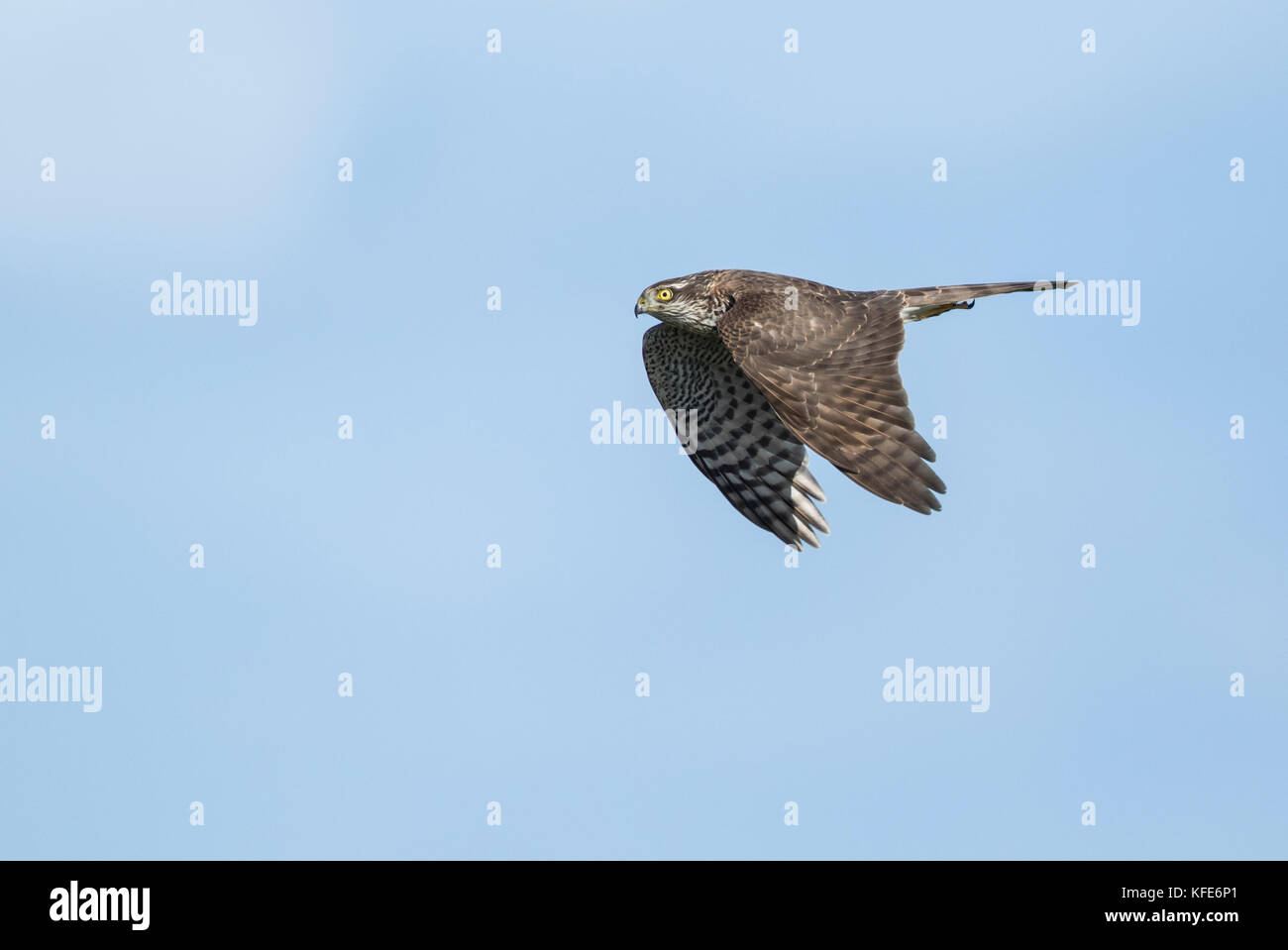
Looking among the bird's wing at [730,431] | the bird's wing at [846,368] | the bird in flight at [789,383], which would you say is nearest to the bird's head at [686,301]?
the bird in flight at [789,383]

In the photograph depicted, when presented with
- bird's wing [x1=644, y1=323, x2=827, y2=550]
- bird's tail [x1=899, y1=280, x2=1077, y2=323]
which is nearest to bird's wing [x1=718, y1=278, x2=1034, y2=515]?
bird's tail [x1=899, y1=280, x2=1077, y2=323]

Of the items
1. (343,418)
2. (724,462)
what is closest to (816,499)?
(724,462)

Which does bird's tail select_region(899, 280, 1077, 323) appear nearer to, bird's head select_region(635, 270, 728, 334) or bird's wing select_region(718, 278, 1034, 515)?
bird's wing select_region(718, 278, 1034, 515)

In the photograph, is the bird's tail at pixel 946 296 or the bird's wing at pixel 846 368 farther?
the bird's tail at pixel 946 296

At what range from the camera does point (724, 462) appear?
64.8ft

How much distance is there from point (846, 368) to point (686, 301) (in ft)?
9.61

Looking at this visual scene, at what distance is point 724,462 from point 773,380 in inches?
160

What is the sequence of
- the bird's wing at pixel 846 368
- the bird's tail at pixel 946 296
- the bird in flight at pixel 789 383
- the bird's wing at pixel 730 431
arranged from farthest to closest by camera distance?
the bird's wing at pixel 730 431
the bird's tail at pixel 946 296
the bird in flight at pixel 789 383
the bird's wing at pixel 846 368

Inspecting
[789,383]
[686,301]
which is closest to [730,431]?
[686,301]

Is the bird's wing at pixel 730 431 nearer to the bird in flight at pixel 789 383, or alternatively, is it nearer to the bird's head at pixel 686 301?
the bird in flight at pixel 789 383

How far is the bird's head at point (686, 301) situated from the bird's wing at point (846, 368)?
0.46 meters

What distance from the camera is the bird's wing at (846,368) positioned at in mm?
14648

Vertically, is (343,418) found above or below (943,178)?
below
